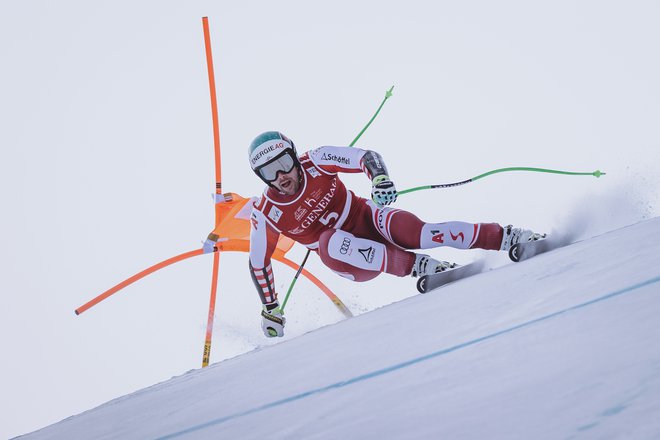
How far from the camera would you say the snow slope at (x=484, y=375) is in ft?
2.24

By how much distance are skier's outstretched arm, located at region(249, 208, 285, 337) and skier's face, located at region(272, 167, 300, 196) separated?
0.83 ft

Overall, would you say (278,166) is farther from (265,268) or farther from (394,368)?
(394,368)

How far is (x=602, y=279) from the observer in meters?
1.36

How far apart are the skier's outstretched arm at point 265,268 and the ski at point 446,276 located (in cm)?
118

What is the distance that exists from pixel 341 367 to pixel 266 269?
2967mm

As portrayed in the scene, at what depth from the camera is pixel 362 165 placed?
3.99 metres

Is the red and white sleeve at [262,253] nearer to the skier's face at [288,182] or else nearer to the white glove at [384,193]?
the skier's face at [288,182]

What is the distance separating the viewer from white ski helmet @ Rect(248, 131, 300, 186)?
4.08m

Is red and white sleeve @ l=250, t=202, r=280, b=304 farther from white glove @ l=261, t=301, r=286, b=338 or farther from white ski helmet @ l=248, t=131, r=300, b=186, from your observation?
white ski helmet @ l=248, t=131, r=300, b=186

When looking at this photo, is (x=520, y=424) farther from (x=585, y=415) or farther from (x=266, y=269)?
(x=266, y=269)

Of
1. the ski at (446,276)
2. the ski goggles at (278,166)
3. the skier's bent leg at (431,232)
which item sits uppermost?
the ski goggles at (278,166)

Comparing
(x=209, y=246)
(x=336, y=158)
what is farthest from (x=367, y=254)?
(x=209, y=246)

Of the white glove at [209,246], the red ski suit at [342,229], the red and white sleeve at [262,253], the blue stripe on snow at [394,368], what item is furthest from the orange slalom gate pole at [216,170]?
the blue stripe on snow at [394,368]

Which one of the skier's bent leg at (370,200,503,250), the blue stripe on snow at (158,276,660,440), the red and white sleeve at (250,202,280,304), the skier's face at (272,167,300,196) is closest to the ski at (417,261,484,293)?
the skier's bent leg at (370,200,503,250)
